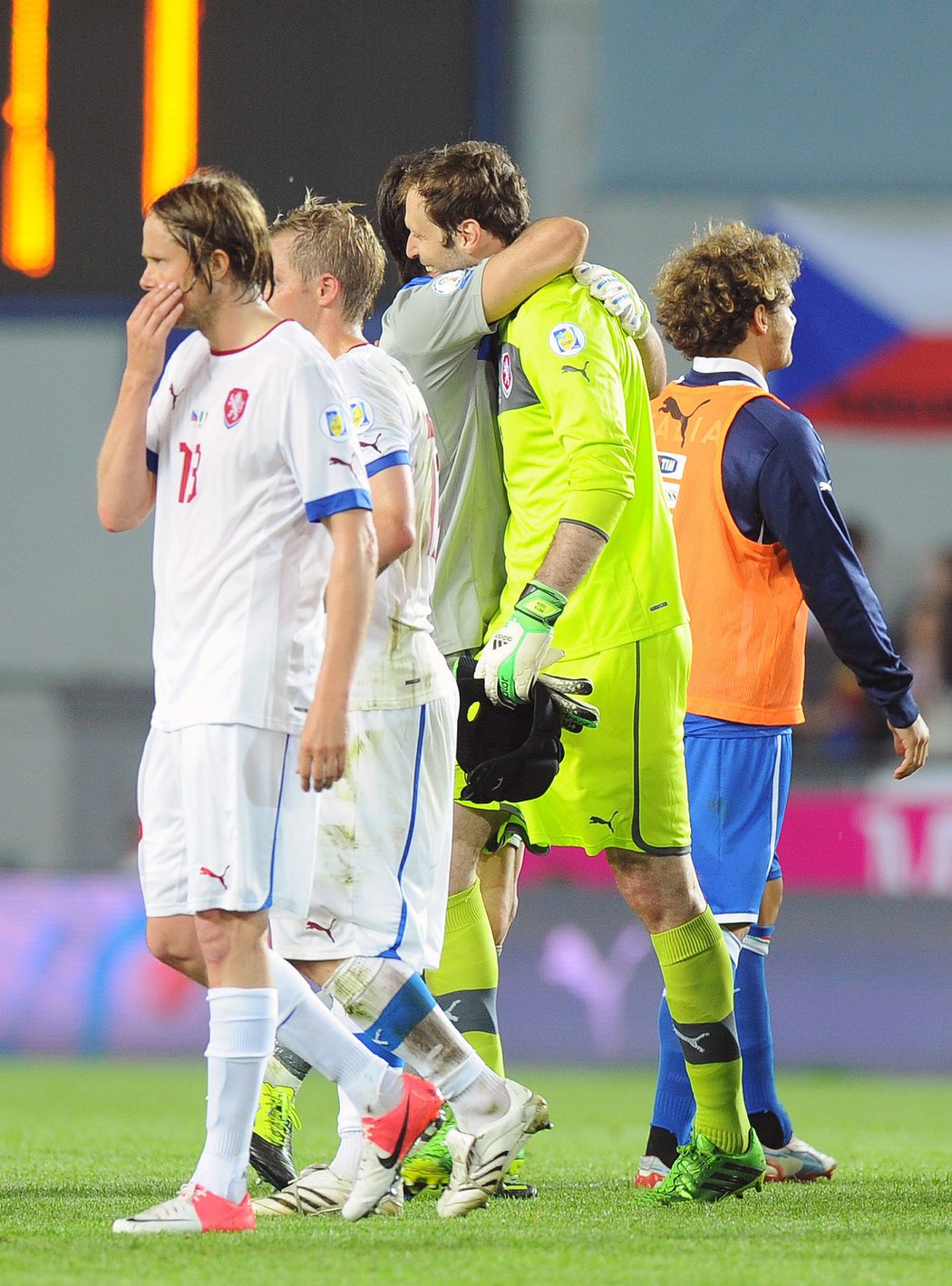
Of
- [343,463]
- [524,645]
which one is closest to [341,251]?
[343,463]

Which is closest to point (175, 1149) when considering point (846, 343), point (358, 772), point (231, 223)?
point (358, 772)

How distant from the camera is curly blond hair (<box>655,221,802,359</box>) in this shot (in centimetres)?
436

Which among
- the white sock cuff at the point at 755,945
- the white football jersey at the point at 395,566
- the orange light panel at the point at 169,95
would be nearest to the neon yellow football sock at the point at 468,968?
the white football jersey at the point at 395,566

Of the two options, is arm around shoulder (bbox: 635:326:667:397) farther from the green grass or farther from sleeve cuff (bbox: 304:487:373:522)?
the green grass

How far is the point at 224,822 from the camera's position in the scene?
10.1 feet

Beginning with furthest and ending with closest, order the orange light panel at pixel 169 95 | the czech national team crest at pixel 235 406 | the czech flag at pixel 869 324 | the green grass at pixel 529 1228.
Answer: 1. the czech flag at pixel 869 324
2. the orange light panel at pixel 169 95
3. the czech national team crest at pixel 235 406
4. the green grass at pixel 529 1228

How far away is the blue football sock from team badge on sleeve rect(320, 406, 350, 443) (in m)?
1.78

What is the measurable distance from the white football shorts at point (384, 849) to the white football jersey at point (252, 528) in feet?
1.12

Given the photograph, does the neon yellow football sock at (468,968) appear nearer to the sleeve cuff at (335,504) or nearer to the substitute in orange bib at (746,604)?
the substitute in orange bib at (746,604)

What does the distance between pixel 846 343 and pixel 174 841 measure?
7862 mm

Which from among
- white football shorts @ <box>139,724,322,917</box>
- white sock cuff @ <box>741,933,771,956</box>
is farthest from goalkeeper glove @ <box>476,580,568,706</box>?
white sock cuff @ <box>741,933,771,956</box>

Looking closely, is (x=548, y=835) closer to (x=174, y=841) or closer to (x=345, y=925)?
(x=345, y=925)

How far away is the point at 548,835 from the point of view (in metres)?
3.93

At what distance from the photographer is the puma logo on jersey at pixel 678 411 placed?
14.1 feet
